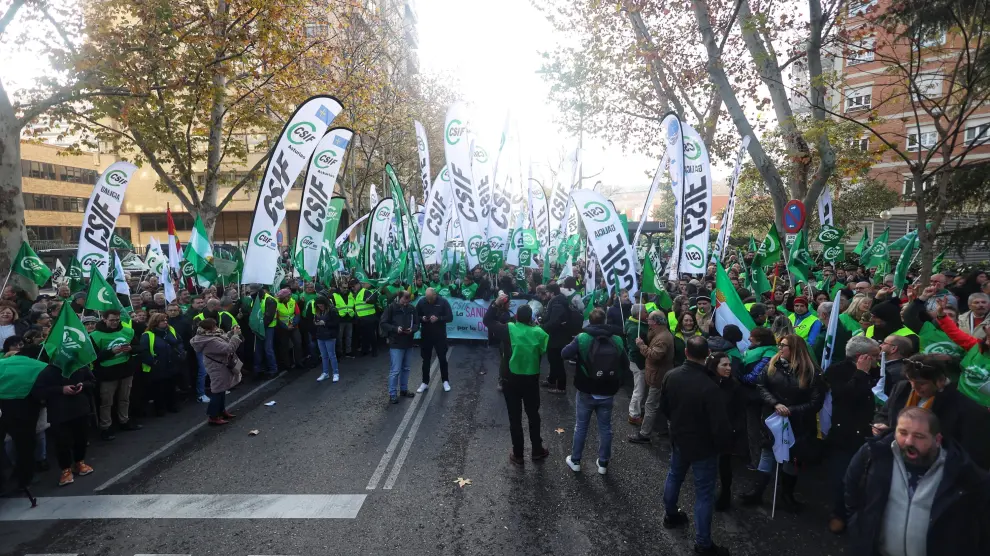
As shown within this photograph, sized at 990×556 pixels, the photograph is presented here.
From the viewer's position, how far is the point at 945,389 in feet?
12.5

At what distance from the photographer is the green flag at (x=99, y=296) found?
754cm

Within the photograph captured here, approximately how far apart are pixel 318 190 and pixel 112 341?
13.5 feet

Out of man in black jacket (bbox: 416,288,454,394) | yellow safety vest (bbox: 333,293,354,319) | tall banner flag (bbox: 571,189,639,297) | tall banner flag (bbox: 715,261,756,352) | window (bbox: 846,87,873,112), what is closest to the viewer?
tall banner flag (bbox: 715,261,756,352)

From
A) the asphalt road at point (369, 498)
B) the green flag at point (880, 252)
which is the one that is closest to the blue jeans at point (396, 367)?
the asphalt road at point (369, 498)

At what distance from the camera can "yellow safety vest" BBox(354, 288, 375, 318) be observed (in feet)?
37.4

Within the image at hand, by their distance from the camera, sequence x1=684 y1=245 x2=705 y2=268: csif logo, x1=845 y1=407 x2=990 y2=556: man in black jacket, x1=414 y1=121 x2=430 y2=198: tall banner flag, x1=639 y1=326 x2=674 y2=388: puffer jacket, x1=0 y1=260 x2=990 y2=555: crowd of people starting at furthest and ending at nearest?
1. x1=414 y1=121 x2=430 y2=198: tall banner flag
2. x1=684 y1=245 x2=705 y2=268: csif logo
3. x1=639 y1=326 x2=674 y2=388: puffer jacket
4. x1=0 y1=260 x2=990 y2=555: crowd of people
5. x1=845 y1=407 x2=990 y2=556: man in black jacket

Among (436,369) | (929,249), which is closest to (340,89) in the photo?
(436,369)

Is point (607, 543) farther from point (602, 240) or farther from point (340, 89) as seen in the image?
point (340, 89)

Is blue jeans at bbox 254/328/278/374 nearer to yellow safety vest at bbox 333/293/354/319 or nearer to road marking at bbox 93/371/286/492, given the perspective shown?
yellow safety vest at bbox 333/293/354/319

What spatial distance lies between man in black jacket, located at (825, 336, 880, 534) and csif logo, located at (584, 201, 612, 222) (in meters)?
4.22

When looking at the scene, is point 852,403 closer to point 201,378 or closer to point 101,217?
point 201,378

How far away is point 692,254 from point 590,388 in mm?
3922

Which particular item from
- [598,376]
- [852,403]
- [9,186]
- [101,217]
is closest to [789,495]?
[852,403]

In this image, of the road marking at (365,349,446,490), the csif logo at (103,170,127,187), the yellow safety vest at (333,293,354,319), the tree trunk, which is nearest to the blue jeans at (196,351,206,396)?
the yellow safety vest at (333,293,354,319)
